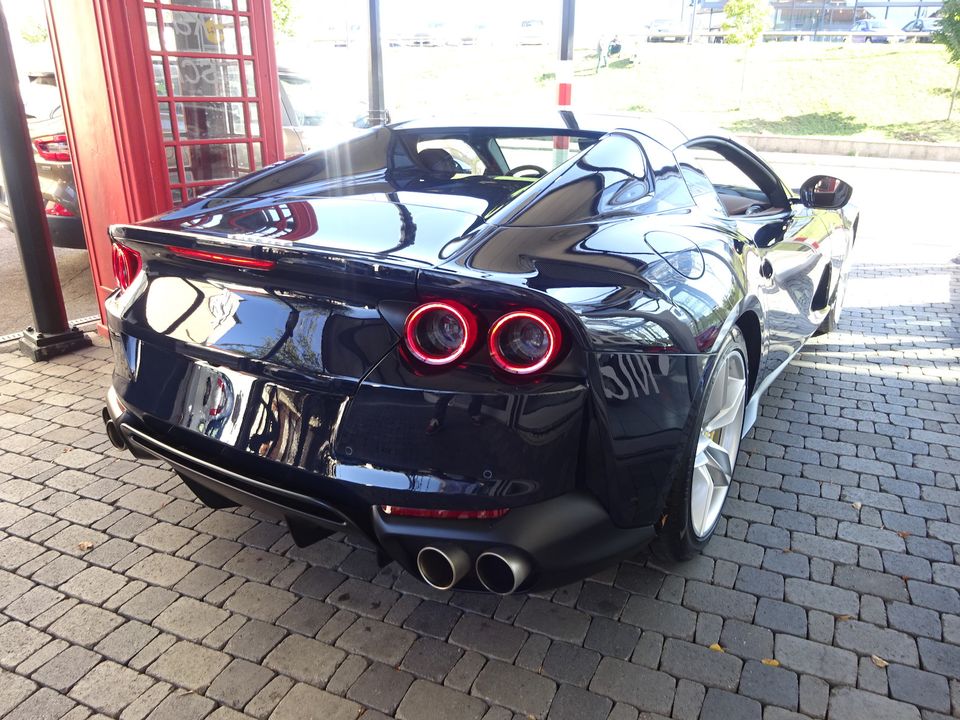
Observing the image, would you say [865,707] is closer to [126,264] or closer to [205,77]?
[126,264]

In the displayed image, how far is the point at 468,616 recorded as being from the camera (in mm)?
2619

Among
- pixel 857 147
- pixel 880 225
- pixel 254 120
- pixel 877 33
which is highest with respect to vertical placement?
pixel 877 33

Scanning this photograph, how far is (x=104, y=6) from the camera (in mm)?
4527

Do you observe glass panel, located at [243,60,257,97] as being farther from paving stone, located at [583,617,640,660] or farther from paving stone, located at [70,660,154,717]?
paving stone, located at [583,617,640,660]

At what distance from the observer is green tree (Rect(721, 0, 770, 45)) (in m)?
26.9

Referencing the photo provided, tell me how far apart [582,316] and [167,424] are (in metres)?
1.32

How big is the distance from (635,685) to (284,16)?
31538 millimetres

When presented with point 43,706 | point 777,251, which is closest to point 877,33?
point 777,251

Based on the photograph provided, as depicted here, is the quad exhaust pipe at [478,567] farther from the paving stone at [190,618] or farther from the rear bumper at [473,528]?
the paving stone at [190,618]

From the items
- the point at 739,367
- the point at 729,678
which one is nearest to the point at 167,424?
the point at 729,678

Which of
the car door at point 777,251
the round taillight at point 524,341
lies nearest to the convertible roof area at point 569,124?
the car door at point 777,251

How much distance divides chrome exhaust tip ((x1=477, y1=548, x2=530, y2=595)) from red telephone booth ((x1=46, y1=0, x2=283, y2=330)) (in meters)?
3.76

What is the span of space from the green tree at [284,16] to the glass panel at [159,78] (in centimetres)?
2579

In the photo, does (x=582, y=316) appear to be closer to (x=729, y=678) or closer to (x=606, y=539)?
(x=606, y=539)
